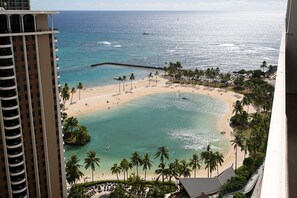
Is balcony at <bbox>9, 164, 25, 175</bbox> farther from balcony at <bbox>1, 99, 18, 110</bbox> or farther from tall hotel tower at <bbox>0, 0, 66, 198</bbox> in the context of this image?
balcony at <bbox>1, 99, 18, 110</bbox>

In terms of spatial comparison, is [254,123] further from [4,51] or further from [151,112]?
[4,51]

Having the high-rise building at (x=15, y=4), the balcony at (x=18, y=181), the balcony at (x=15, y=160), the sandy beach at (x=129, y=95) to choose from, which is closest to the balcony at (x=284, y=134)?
the balcony at (x=15, y=160)

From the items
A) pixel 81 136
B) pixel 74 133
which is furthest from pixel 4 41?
pixel 74 133

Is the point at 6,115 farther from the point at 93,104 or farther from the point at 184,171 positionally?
the point at 93,104

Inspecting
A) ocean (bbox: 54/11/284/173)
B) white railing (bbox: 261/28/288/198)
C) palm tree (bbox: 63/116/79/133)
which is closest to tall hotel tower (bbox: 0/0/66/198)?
ocean (bbox: 54/11/284/173)

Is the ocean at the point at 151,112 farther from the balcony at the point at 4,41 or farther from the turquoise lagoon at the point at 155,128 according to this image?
the balcony at the point at 4,41

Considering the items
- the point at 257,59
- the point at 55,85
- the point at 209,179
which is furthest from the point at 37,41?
the point at 257,59
